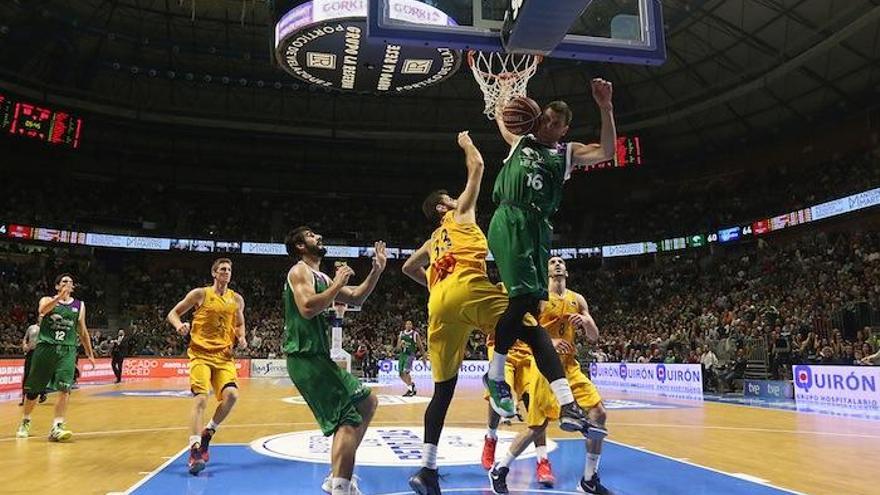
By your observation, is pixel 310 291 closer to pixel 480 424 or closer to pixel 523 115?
pixel 523 115

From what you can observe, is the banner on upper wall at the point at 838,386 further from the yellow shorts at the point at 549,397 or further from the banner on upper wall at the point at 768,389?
the yellow shorts at the point at 549,397

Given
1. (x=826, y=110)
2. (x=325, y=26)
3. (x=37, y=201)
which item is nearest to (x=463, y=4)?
(x=325, y=26)

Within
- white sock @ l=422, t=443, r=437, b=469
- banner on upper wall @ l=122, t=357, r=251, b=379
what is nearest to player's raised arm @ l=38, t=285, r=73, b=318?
white sock @ l=422, t=443, r=437, b=469

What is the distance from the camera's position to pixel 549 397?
5.59m

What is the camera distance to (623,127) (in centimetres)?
3102

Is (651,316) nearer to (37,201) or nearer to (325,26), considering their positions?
(325,26)

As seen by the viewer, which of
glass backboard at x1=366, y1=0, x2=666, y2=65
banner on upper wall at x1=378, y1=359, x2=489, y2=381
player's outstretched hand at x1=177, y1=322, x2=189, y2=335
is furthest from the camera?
banner on upper wall at x1=378, y1=359, x2=489, y2=381

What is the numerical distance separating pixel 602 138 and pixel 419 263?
174 cm

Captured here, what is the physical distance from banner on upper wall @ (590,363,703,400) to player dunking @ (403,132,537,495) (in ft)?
44.5

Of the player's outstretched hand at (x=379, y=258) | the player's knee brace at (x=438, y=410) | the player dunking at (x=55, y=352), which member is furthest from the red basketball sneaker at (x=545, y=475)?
the player dunking at (x=55, y=352)

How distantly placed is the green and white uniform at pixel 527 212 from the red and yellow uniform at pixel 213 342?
159 inches

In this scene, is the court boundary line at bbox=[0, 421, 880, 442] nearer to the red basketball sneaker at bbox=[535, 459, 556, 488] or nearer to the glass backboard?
the red basketball sneaker at bbox=[535, 459, 556, 488]

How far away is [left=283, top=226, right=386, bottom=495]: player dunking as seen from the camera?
412 cm

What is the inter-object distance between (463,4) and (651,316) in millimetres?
25561
